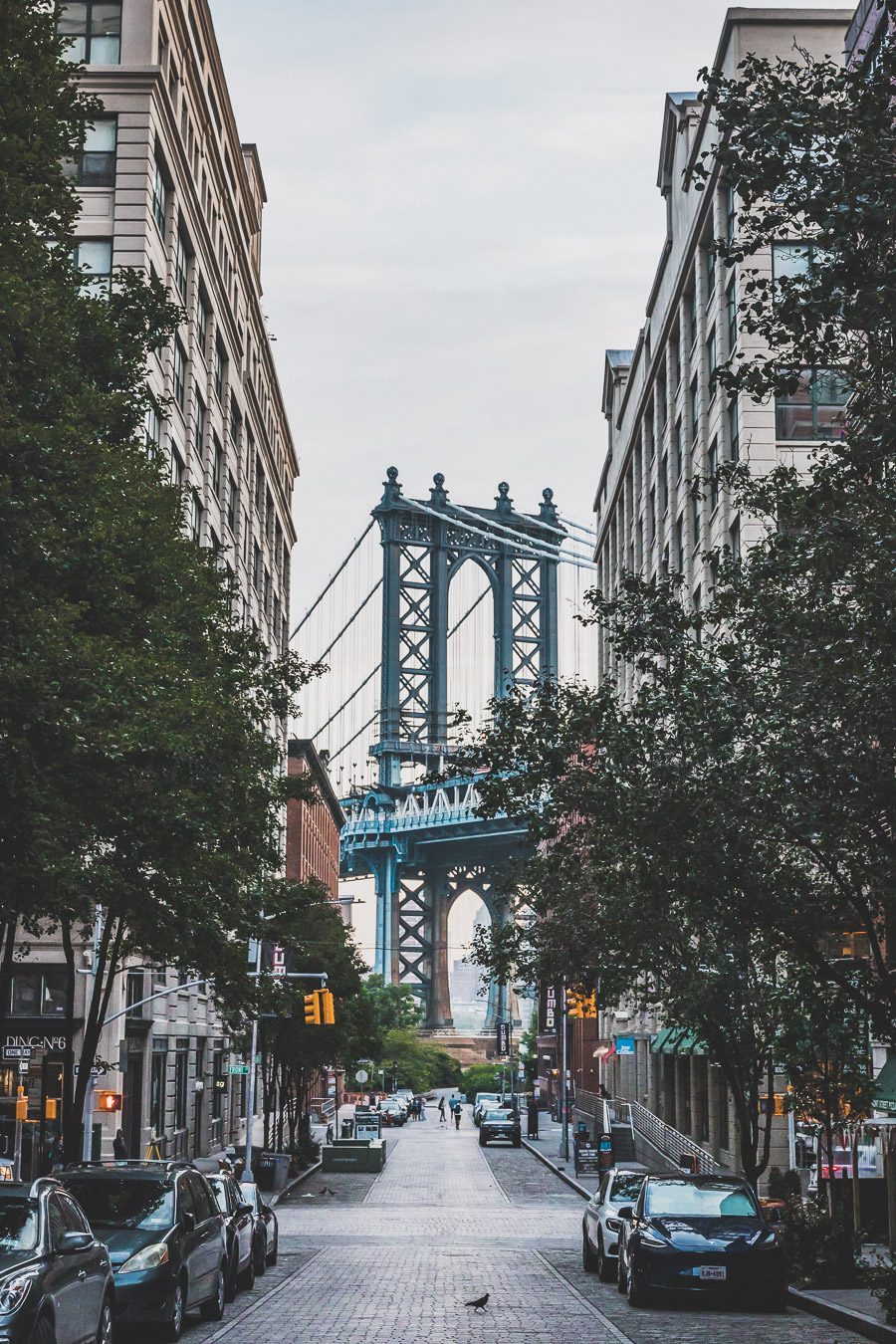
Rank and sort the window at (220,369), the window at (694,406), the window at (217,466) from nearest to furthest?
the window at (694,406) < the window at (217,466) < the window at (220,369)

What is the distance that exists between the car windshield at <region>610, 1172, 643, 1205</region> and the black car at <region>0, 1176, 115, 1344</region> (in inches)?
Result: 442

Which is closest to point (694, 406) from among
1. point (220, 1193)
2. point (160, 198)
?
point (160, 198)

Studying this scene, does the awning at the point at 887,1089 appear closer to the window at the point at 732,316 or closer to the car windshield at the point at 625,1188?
the car windshield at the point at 625,1188

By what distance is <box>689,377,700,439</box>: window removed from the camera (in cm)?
5238

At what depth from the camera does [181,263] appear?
52938 millimetres

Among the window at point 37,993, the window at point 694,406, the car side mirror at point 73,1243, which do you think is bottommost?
the car side mirror at point 73,1243

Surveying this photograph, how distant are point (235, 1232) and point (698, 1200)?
577 centimetres

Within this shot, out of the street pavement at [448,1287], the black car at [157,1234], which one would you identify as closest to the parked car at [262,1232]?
the street pavement at [448,1287]

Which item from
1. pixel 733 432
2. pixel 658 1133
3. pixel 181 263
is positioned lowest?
pixel 658 1133

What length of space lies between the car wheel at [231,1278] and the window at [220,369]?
1669 inches

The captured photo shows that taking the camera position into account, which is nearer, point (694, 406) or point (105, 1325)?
point (105, 1325)

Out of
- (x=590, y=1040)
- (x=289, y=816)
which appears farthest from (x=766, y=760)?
(x=289, y=816)

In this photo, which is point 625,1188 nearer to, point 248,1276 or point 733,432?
point 248,1276

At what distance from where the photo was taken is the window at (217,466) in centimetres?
5947
